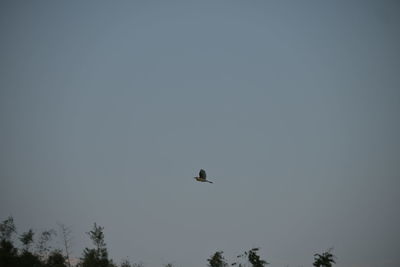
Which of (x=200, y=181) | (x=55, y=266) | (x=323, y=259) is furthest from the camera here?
(x=55, y=266)

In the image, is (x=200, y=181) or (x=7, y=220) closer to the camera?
(x=200, y=181)

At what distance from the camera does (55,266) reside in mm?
51875

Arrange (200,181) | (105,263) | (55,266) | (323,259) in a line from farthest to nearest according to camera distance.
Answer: (55,266), (105,263), (323,259), (200,181)

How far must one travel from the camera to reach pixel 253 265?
151 ft

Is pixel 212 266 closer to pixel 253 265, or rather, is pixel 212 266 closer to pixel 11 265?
pixel 253 265

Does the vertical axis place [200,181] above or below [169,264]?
above

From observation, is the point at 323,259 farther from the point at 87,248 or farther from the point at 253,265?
the point at 87,248

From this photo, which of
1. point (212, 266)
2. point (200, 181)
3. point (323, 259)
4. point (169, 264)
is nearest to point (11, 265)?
point (169, 264)

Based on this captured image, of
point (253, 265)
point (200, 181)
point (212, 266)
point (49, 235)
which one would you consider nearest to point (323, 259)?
point (253, 265)

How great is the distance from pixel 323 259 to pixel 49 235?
30079 mm

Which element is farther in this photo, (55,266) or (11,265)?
(55,266)

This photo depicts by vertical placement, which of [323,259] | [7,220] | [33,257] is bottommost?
[323,259]

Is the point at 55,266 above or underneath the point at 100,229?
underneath

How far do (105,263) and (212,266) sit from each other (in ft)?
38.1
